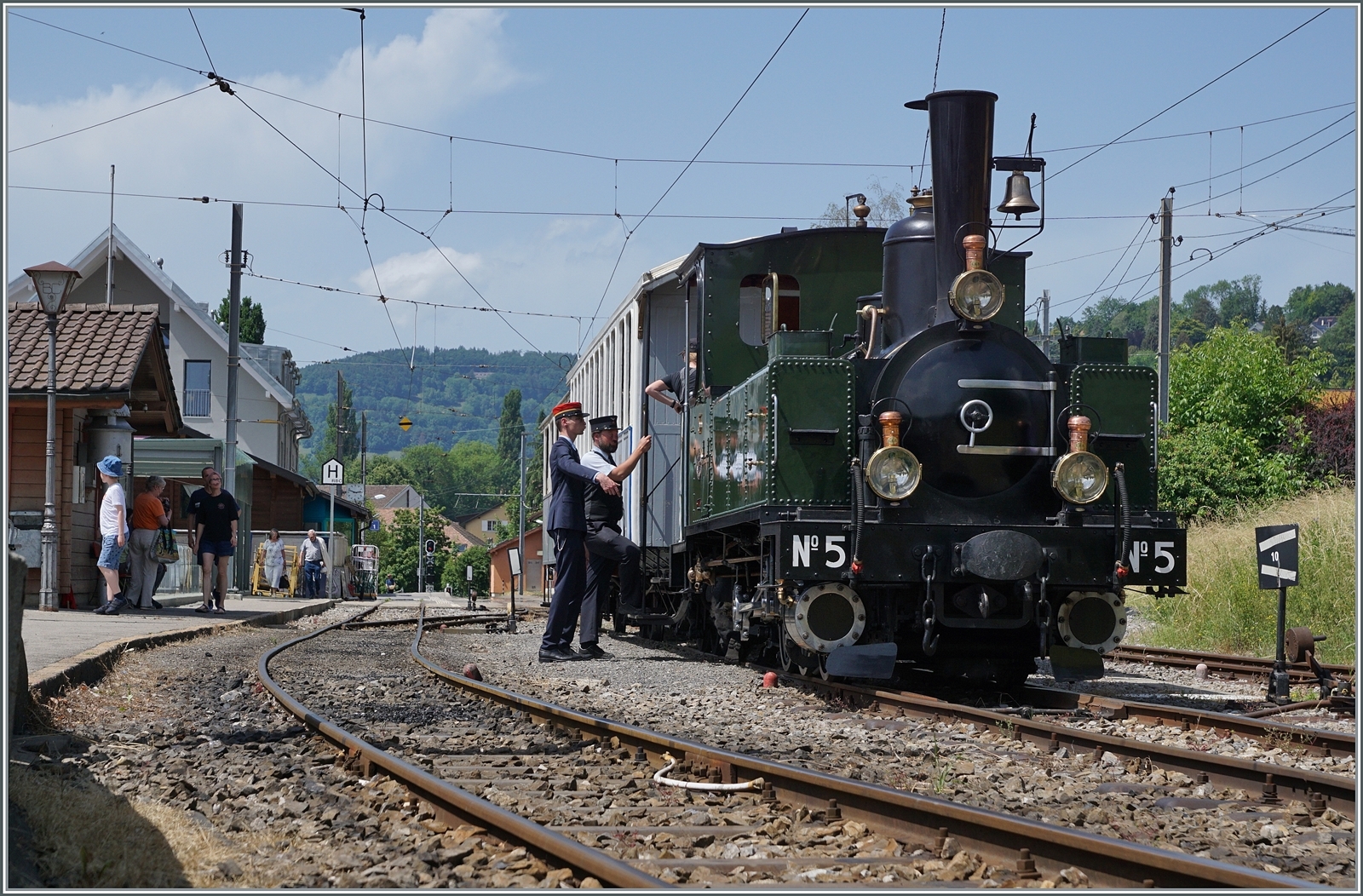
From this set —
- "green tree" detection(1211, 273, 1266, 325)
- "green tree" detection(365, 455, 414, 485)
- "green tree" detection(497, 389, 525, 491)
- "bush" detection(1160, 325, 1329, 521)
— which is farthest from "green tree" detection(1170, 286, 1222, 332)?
"bush" detection(1160, 325, 1329, 521)

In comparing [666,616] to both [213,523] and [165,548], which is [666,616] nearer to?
[213,523]

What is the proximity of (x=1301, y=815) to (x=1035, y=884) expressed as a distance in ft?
5.71

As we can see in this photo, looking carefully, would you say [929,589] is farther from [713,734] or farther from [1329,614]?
[1329,614]

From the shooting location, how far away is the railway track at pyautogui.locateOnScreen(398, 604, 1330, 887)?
375cm

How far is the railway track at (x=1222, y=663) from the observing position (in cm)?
1095

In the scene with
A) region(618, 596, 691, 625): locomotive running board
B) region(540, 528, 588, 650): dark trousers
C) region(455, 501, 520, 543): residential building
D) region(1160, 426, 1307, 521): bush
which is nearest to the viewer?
region(540, 528, 588, 650): dark trousers

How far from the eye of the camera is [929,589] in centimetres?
856

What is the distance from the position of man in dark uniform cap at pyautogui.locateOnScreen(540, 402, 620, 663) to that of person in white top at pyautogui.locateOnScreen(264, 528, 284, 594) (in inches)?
799

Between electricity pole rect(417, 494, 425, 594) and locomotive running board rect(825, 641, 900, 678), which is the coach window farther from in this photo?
electricity pole rect(417, 494, 425, 594)

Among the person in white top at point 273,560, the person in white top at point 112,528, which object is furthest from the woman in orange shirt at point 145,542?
the person in white top at point 273,560

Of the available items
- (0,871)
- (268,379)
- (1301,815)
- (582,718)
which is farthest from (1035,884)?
(268,379)

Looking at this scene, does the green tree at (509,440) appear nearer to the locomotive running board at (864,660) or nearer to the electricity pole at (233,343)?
the electricity pole at (233,343)

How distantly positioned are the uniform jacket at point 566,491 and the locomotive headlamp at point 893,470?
11.1 feet

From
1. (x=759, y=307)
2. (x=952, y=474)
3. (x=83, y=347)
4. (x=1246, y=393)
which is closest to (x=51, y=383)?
(x=83, y=347)
